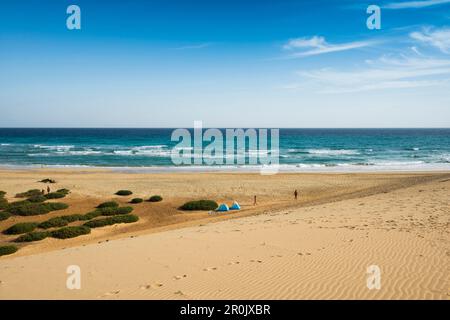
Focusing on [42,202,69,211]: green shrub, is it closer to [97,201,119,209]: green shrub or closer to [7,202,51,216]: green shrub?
[7,202,51,216]: green shrub

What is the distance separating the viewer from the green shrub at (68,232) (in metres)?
18.8

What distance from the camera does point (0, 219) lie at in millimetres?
21859

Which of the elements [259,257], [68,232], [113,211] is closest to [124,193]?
[113,211]

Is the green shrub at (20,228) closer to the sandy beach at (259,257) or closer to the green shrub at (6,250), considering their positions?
the sandy beach at (259,257)

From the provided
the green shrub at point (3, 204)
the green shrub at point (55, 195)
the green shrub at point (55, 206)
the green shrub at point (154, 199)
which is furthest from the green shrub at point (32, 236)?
the green shrub at point (55, 195)

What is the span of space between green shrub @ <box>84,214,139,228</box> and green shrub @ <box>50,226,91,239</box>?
3.65ft

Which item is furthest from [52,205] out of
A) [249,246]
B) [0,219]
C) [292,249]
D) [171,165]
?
[171,165]

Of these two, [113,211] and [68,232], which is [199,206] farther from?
[68,232]

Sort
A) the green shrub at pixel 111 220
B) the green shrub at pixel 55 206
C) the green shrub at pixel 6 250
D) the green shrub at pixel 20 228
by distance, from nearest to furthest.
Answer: the green shrub at pixel 6 250 < the green shrub at pixel 20 228 < the green shrub at pixel 111 220 < the green shrub at pixel 55 206

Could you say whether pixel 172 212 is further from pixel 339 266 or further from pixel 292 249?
pixel 339 266

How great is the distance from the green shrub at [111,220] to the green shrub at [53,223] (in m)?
1.35

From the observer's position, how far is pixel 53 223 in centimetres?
2072

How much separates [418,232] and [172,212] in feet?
50.5

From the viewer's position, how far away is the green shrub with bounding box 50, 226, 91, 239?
18828 millimetres
